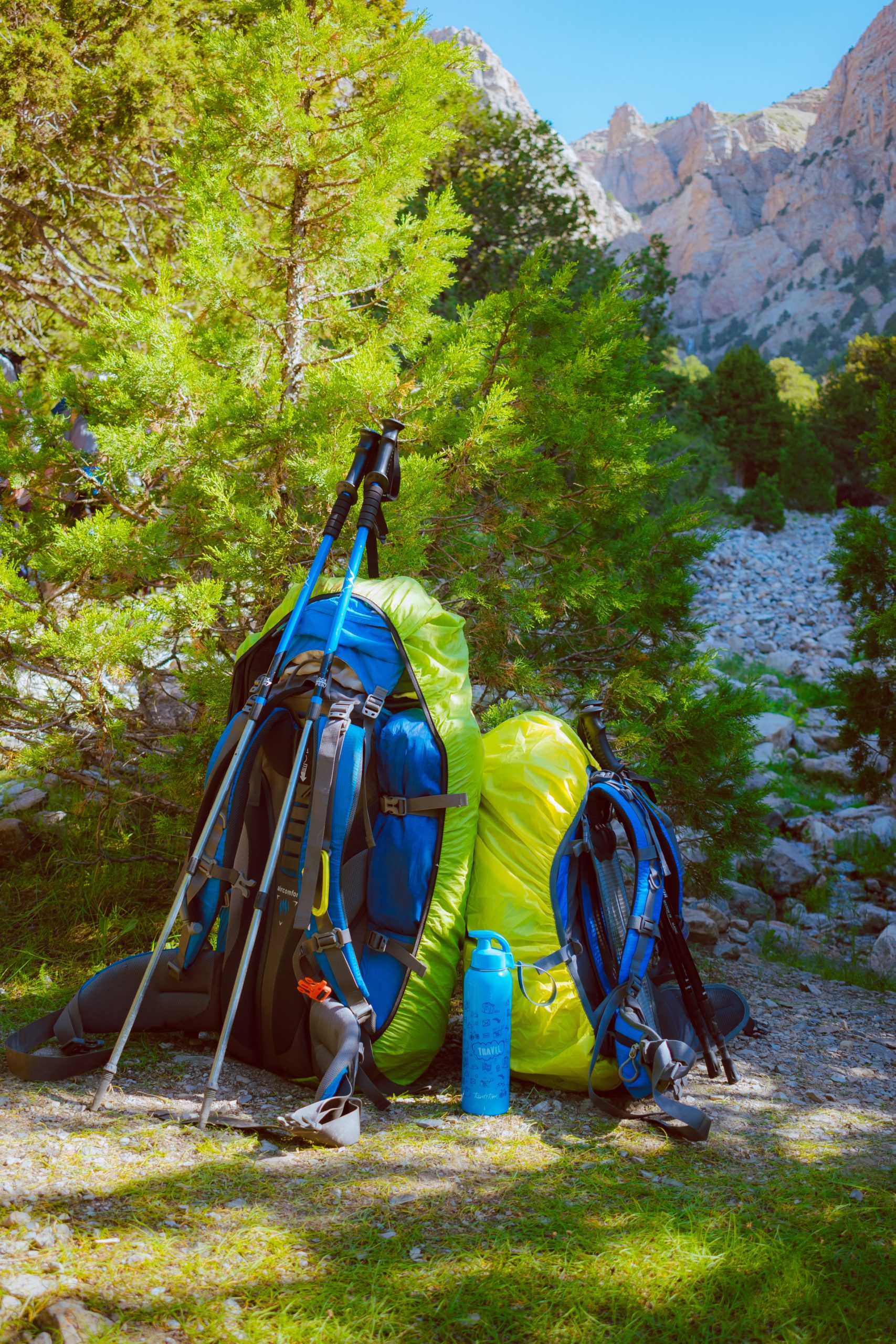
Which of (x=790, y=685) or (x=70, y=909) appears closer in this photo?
(x=70, y=909)

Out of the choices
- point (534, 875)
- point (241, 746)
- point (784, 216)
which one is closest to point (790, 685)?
point (534, 875)

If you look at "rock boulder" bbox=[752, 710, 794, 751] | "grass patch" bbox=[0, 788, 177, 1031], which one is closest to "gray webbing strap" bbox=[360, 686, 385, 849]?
"grass patch" bbox=[0, 788, 177, 1031]

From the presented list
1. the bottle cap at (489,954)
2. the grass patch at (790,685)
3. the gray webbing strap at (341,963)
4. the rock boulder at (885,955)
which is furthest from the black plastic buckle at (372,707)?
the grass patch at (790,685)

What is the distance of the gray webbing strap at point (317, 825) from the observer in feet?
7.66

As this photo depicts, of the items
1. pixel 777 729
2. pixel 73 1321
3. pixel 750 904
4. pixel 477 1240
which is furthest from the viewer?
pixel 777 729

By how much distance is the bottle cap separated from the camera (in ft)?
7.70

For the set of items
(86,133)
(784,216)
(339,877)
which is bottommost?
(339,877)

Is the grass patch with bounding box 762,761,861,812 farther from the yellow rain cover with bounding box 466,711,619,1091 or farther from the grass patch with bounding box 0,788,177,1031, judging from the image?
the grass patch with bounding box 0,788,177,1031

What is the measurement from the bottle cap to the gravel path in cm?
685

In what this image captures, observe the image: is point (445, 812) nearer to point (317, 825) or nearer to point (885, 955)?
point (317, 825)

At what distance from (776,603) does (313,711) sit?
13.2m

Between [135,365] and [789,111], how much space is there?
16378 centimetres

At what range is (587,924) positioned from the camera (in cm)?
264

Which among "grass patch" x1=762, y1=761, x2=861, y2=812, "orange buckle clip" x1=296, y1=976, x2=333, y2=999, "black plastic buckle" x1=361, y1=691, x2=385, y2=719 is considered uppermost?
"grass patch" x1=762, y1=761, x2=861, y2=812
